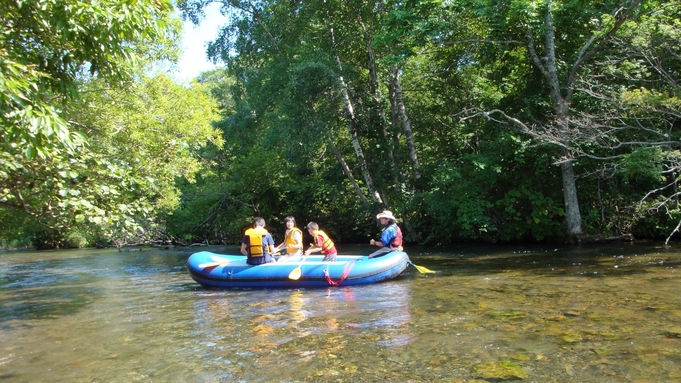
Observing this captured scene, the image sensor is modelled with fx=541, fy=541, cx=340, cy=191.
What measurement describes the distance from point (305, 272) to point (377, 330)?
134 inches

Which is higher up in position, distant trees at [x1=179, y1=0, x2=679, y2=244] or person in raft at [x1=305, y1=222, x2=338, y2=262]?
distant trees at [x1=179, y1=0, x2=679, y2=244]

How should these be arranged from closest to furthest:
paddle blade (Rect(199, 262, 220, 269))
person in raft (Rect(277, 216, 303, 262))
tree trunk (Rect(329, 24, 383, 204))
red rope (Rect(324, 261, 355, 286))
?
A: red rope (Rect(324, 261, 355, 286))
paddle blade (Rect(199, 262, 220, 269))
person in raft (Rect(277, 216, 303, 262))
tree trunk (Rect(329, 24, 383, 204))

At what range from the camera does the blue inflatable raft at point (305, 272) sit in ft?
30.5

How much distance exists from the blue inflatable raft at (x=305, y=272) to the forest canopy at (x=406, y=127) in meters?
2.09

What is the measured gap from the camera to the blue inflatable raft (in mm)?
9281

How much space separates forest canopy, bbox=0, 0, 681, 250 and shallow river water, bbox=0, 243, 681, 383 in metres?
1.43

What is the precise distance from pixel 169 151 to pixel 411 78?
422 inches

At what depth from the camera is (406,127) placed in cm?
1759

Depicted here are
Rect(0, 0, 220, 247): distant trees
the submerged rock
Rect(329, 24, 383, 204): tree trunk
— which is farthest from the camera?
Rect(329, 24, 383, 204): tree trunk

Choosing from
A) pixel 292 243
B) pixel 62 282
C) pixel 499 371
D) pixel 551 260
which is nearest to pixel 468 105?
pixel 551 260

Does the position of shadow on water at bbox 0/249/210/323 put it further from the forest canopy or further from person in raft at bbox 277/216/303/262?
person in raft at bbox 277/216/303/262

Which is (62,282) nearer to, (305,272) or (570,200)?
(305,272)

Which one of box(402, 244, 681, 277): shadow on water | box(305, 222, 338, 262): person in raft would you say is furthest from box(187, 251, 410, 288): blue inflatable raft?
box(402, 244, 681, 277): shadow on water

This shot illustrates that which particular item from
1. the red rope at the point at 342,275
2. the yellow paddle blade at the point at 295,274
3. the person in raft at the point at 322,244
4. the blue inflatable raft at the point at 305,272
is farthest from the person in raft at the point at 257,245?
the red rope at the point at 342,275
